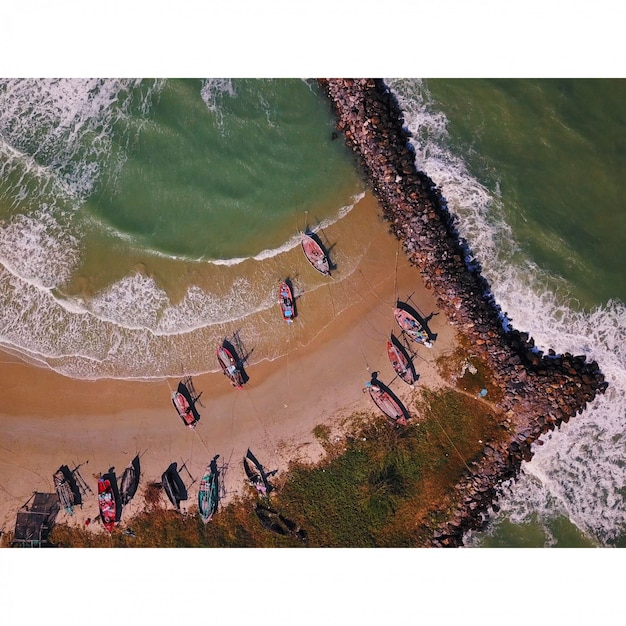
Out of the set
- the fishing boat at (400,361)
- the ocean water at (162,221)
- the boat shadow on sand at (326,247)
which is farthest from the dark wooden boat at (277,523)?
the boat shadow on sand at (326,247)

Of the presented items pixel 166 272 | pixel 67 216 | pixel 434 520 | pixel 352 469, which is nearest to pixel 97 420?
pixel 166 272

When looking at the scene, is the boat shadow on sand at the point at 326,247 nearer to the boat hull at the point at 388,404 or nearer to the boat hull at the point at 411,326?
the boat hull at the point at 411,326

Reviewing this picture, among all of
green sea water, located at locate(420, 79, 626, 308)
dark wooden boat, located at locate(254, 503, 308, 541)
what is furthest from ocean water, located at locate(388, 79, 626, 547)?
dark wooden boat, located at locate(254, 503, 308, 541)

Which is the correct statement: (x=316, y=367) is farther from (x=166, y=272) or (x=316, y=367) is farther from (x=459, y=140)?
(x=459, y=140)

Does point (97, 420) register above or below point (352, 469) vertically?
above

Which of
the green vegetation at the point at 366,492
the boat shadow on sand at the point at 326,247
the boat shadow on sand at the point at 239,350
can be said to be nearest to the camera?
the green vegetation at the point at 366,492

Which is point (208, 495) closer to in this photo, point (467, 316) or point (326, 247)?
point (326, 247)
